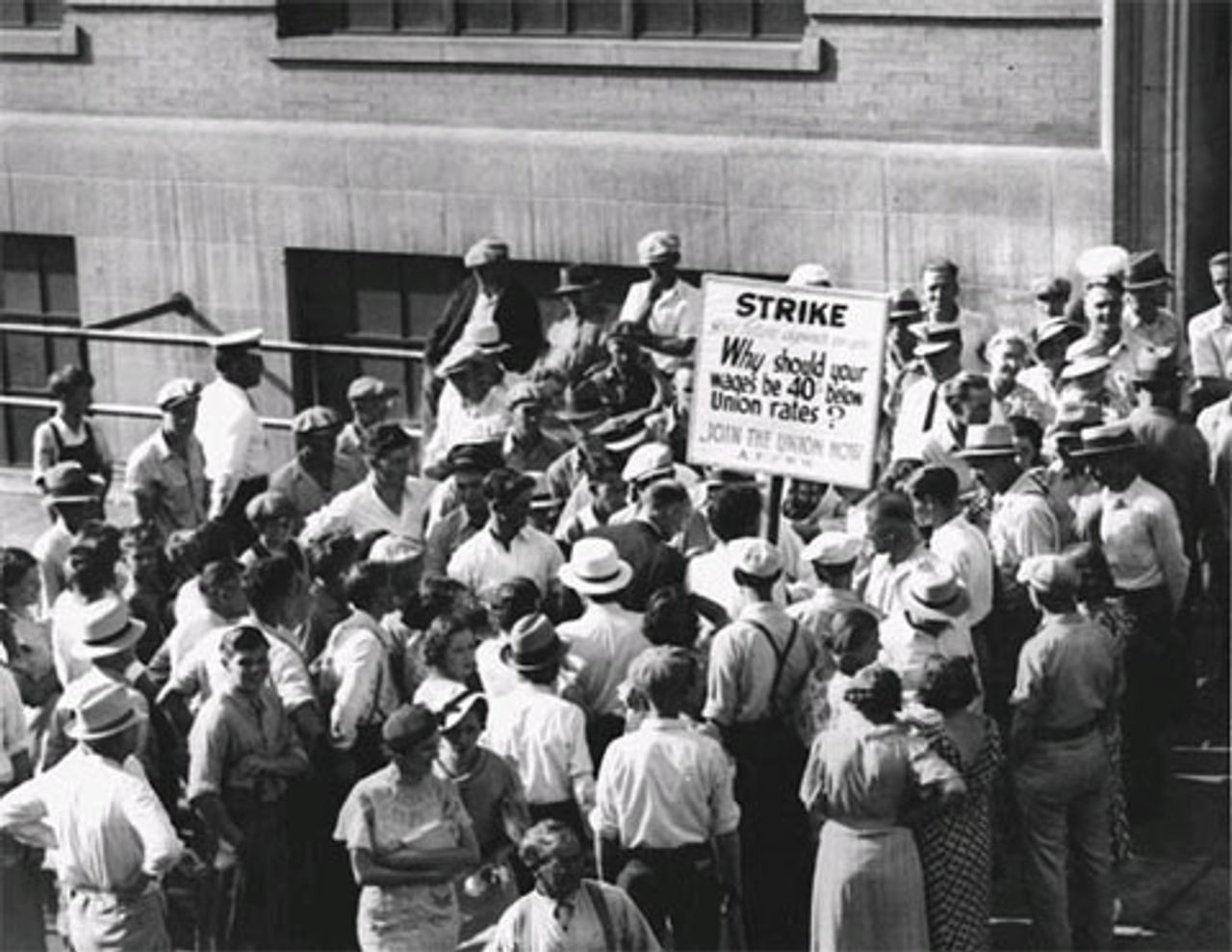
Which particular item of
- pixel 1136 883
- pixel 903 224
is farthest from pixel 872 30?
pixel 1136 883

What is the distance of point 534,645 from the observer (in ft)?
37.7

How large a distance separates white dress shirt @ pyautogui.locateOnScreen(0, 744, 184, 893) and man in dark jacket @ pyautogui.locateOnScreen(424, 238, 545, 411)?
648 cm

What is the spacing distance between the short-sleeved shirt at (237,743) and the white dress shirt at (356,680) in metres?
0.30

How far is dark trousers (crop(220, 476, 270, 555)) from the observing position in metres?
15.4

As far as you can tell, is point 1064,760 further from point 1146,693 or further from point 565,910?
point 565,910

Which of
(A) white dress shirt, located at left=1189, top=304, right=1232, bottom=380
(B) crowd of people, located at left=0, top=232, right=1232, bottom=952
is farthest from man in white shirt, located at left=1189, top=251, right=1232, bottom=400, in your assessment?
(B) crowd of people, located at left=0, top=232, right=1232, bottom=952

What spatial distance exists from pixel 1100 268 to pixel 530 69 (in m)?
5.31

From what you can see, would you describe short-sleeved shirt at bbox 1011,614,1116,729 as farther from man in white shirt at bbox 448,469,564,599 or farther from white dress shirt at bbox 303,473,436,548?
white dress shirt at bbox 303,473,436,548

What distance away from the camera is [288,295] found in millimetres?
21062

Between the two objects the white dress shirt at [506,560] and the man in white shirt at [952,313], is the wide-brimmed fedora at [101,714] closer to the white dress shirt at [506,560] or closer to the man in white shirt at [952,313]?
the white dress shirt at [506,560]

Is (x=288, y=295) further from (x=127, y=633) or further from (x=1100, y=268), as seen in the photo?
(x=127, y=633)

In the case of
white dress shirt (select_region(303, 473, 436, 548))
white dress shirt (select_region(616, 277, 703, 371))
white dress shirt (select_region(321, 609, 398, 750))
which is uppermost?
white dress shirt (select_region(616, 277, 703, 371))

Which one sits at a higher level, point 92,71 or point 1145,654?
point 92,71

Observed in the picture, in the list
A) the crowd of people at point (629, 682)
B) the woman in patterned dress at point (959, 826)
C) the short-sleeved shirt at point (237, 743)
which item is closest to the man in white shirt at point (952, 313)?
the crowd of people at point (629, 682)
